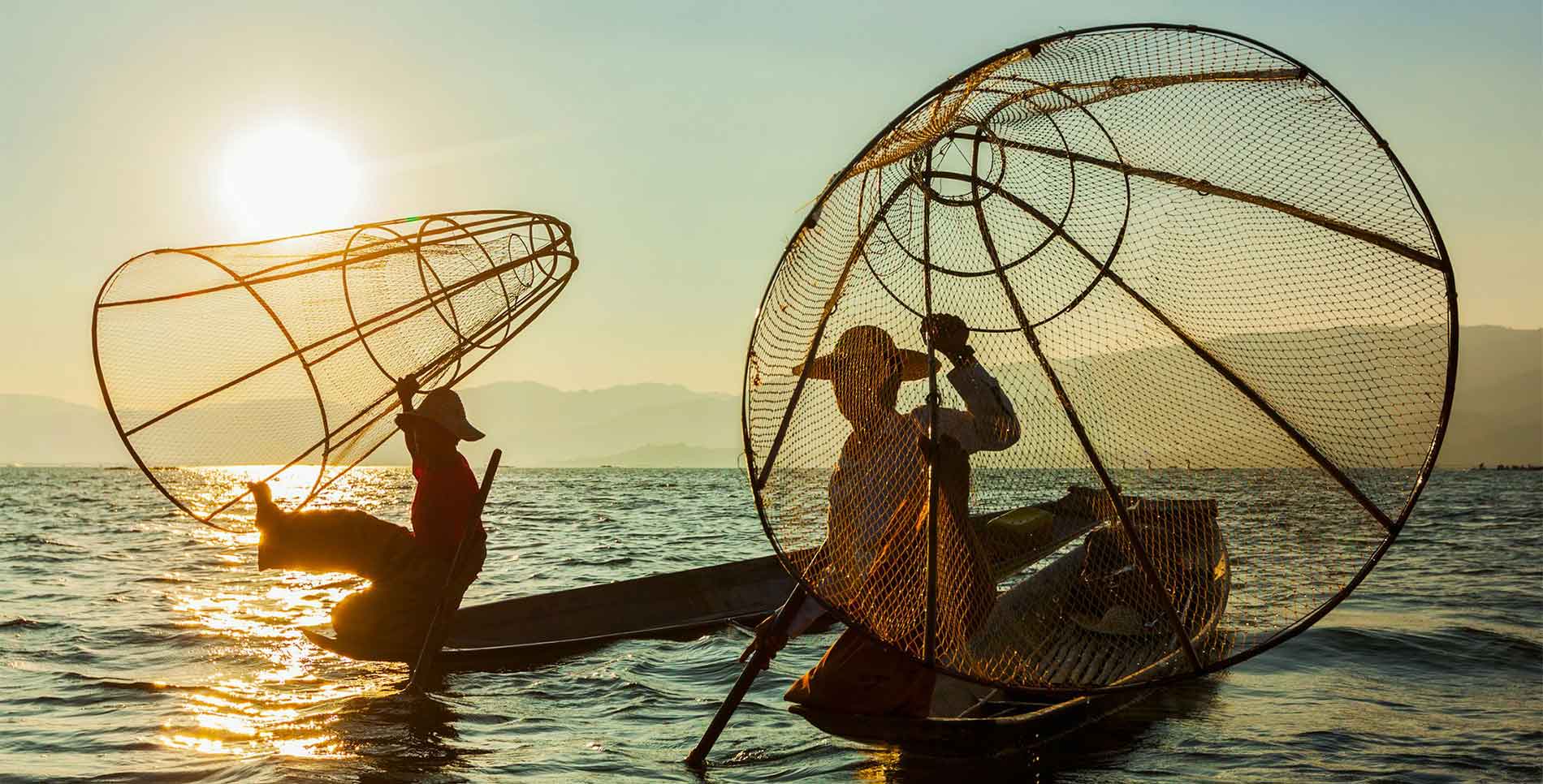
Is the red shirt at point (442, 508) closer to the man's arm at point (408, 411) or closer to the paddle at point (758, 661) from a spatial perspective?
the man's arm at point (408, 411)

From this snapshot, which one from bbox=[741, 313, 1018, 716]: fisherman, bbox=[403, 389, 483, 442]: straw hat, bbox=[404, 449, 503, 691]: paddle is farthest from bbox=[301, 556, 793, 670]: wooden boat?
bbox=[741, 313, 1018, 716]: fisherman

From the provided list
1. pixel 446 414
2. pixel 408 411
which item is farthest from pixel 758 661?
pixel 408 411

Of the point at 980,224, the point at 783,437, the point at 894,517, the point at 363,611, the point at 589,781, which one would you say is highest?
the point at 980,224

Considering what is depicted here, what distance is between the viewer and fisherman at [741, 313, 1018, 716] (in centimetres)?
523

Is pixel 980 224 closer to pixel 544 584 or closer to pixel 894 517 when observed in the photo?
pixel 894 517

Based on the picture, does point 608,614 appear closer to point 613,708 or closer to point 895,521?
point 613,708

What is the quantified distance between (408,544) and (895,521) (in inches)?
143

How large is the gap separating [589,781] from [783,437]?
189 cm

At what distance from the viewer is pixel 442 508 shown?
766 centimetres

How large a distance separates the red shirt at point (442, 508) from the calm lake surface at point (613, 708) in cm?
99

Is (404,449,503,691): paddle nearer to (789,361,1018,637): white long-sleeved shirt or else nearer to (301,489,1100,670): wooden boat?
(301,489,1100,670): wooden boat

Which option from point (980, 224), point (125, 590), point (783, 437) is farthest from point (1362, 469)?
point (125, 590)

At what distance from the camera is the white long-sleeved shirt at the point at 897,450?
5.29 metres

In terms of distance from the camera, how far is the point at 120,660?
8781mm
